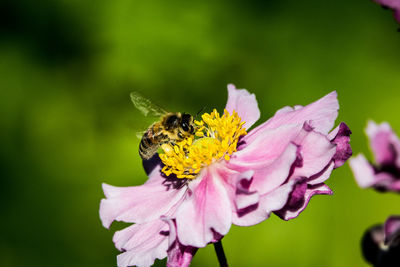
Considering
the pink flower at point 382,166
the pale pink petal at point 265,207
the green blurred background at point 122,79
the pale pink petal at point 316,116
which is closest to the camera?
the pink flower at point 382,166

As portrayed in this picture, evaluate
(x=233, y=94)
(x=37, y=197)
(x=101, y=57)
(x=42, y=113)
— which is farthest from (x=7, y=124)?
(x=233, y=94)

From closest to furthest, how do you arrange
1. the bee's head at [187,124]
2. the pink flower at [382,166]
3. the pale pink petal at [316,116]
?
the pink flower at [382,166] < the pale pink petal at [316,116] < the bee's head at [187,124]

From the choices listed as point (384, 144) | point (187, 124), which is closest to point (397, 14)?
Answer: point (384, 144)

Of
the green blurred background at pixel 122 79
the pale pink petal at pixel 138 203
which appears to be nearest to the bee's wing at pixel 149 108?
the pale pink petal at pixel 138 203

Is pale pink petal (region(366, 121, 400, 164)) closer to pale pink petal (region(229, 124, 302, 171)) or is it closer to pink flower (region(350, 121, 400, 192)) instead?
pink flower (region(350, 121, 400, 192))

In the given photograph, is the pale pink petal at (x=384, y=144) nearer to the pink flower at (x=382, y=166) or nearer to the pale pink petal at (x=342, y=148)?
the pink flower at (x=382, y=166)

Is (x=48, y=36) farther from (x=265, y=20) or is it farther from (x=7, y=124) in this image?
(x=265, y=20)

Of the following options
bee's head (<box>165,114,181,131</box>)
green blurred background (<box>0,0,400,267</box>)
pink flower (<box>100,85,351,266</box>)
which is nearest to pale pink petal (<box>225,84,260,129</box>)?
pink flower (<box>100,85,351,266</box>)
